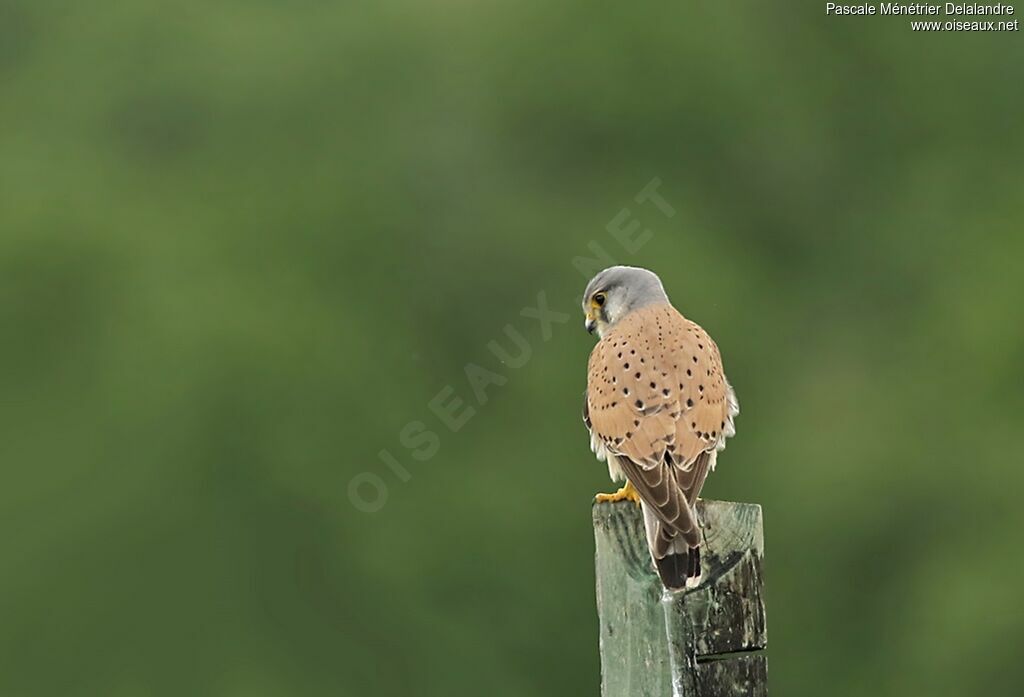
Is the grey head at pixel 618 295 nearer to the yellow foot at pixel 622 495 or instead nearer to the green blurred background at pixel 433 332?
the yellow foot at pixel 622 495

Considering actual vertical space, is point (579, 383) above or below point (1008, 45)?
below

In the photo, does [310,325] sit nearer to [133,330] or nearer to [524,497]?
[133,330]

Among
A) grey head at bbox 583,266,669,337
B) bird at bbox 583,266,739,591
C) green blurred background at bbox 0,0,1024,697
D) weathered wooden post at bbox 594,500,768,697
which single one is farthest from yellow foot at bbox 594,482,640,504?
green blurred background at bbox 0,0,1024,697

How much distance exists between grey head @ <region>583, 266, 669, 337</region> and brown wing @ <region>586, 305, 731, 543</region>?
95mm

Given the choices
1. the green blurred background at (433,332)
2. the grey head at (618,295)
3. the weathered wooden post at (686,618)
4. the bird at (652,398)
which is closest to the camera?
the weathered wooden post at (686,618)

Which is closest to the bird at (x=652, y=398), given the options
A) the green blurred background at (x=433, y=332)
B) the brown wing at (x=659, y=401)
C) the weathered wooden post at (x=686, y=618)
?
the brown wing at (x=659, y=401)

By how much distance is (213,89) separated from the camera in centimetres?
1400

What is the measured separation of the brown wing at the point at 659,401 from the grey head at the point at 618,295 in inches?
3.7

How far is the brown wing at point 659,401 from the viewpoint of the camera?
12.5ft

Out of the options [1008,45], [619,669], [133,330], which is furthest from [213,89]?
[619,669]

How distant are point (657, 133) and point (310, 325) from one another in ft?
11.9

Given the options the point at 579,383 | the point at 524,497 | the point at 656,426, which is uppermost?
the point at 579,383

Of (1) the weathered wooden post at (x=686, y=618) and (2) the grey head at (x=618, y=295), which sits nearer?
(1) the weathered wooden post at (x=686, y=618)

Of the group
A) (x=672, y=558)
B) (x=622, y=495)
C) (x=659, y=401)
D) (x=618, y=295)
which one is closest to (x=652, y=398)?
(x=659, y=401)
